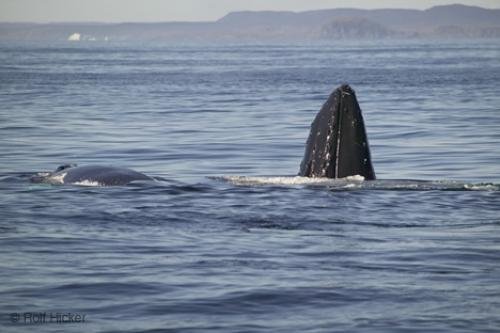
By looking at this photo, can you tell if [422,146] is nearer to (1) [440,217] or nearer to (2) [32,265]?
(1) [440,217]

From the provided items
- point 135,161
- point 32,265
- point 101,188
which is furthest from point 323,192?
point 135,161

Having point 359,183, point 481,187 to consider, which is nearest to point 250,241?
point 359,183

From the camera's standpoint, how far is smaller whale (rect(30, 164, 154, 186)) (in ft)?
50.6

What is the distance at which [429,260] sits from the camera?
1095 centimetres

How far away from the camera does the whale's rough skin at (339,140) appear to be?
45.7 feet

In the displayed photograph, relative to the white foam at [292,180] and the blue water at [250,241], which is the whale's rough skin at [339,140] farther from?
the blue water at [250,241]

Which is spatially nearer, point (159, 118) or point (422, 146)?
point (422, 146)

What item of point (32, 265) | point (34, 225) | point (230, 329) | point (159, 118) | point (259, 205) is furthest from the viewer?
point (159, 118)

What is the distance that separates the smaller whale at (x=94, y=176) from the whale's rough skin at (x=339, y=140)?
2754 mm

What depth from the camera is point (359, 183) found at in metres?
14.6

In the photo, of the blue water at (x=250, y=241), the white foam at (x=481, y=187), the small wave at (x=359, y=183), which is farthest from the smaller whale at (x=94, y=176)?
the white foam at (x=481, y=187)

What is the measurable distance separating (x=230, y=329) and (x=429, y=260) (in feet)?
10.2

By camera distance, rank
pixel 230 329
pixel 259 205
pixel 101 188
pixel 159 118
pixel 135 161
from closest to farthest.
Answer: pixel 230 329, pixel 259 205, pixel 101 188, pixel 135 161, pixel 159 118

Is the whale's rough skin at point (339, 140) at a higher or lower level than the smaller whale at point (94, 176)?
higher
